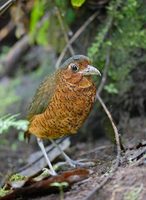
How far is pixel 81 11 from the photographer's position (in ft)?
22.1

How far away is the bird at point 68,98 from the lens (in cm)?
445

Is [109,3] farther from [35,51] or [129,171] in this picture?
[35,51]

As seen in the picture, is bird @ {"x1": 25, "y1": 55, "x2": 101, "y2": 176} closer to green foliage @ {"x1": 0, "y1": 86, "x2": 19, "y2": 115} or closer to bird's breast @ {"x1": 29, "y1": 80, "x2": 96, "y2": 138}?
bird's breast @ {"x1": 29, "y1": 80, "x2": 96, "y2": 138}

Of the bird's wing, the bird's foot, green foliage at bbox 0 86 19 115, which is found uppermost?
the bird's wing

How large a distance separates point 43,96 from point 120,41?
1844mm

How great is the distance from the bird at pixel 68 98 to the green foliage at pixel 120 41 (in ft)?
4.52

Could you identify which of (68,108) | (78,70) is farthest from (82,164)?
(78,70)

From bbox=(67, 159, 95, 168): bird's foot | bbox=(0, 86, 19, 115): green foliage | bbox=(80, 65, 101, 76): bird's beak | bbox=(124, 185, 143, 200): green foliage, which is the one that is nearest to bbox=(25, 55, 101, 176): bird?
bbox=(80, 65, 101, 76): bird's beak

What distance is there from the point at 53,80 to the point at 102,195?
5.61 feet

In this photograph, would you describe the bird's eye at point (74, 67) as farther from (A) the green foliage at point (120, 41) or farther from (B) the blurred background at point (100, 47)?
(A) the green foliage at point (120, 41)

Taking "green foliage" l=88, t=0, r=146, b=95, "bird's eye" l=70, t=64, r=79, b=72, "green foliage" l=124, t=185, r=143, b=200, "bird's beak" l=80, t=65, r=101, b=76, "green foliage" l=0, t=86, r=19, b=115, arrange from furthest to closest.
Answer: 1. "green foliage" l=0, t=86, r=19, b=115
2. "green foliage" l=88, t=0, r=146, b=95
3. "bird's eye" l=70, t=64, r=79, b=72
4. "bird's beak" l=80, t=65, r=101, b=76
5. "green foliage" l=124, t=185, r=143, b=200

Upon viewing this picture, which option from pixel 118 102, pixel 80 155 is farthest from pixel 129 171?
pixel 118 102

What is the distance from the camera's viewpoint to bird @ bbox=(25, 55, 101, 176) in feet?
14.6

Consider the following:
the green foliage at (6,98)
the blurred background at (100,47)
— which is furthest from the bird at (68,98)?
the green foliage at (6,98)
